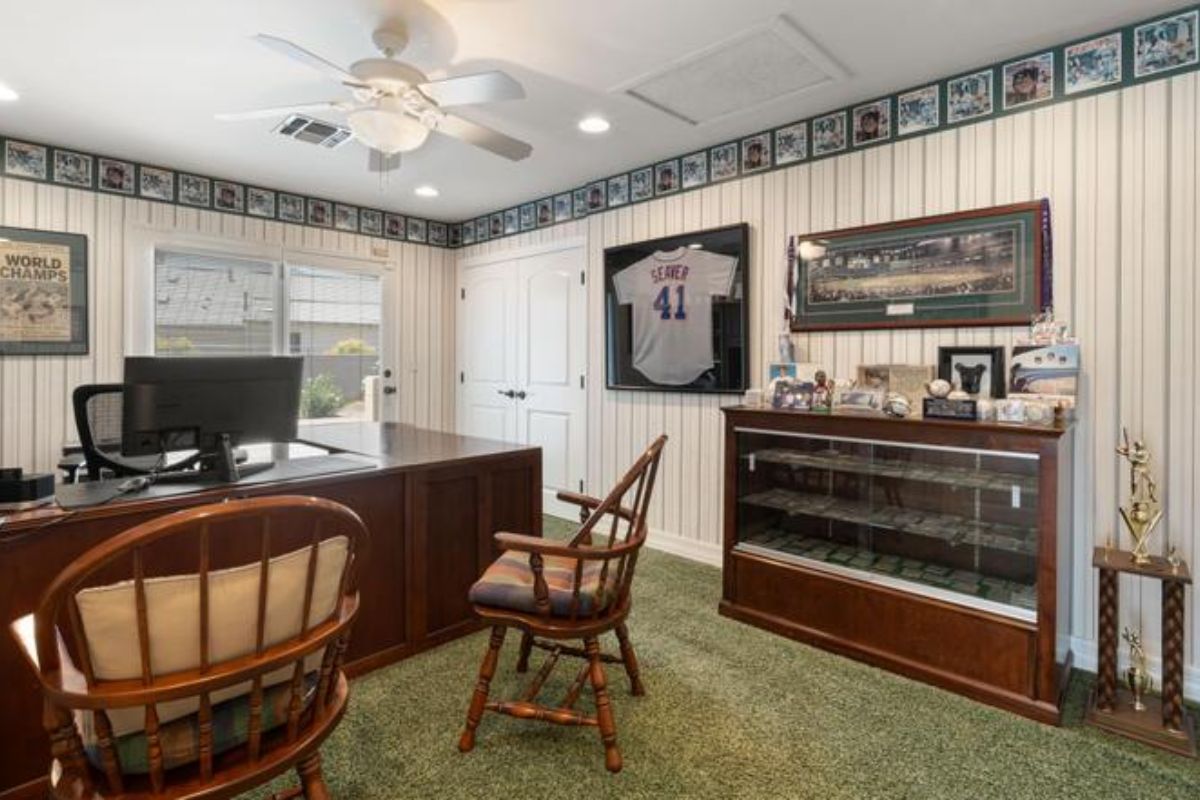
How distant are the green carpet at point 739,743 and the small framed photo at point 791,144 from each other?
252cm

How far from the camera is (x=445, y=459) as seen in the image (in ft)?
8.26

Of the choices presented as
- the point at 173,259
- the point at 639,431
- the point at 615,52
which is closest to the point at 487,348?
the point at 639,431

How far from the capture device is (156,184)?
3979 millimetres

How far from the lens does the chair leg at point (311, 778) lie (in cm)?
127

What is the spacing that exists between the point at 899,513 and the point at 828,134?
76.7 inches

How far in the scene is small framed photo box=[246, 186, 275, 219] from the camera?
438cm

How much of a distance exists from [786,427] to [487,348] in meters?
3.25

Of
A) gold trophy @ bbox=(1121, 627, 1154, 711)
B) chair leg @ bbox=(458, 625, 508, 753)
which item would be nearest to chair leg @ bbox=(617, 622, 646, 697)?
chair leg @ bbox=(458, 625, 508, 753)

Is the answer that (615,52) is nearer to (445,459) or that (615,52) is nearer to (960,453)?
(445,459)

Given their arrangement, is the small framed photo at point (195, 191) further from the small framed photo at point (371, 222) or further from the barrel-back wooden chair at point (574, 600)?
the barrel-back wooden chair at point (574, 600)

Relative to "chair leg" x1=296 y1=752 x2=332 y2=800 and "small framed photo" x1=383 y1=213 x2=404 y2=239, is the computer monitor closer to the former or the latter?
"chair leg" x1=296 y1=752 x2=332 y2=800

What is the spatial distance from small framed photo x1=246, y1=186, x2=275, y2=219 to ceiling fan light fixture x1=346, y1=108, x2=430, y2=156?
2.72 meters

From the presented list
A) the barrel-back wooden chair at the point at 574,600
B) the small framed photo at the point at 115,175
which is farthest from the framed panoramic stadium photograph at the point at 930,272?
the small framed photo at the point at 115,175

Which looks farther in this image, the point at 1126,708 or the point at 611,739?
the point at 1126,708
